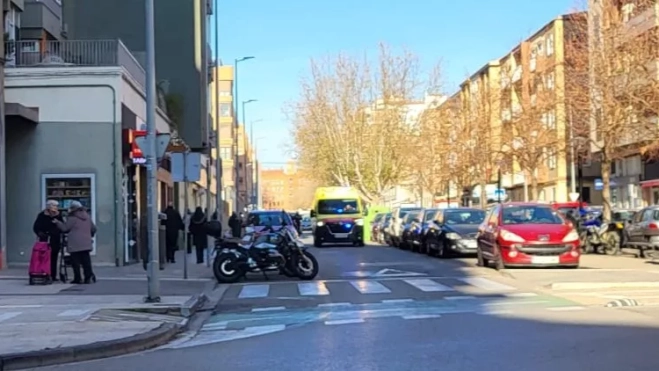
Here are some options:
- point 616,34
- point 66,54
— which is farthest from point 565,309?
point 616,34

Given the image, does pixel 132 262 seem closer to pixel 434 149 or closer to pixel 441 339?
pixel 441 339

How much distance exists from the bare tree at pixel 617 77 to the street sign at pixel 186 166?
18.7 m

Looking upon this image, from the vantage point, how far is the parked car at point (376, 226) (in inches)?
2072

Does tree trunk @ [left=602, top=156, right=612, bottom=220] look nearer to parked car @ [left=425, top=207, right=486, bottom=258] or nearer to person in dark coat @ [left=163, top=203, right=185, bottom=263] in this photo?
parked car @ [left=425, top=207, right=486, bottom=258]

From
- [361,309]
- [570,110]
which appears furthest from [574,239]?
[570,110]

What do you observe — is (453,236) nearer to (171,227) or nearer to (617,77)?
(171,227)

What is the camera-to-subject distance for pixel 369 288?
18734 mm

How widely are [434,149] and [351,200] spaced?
72.4 feet

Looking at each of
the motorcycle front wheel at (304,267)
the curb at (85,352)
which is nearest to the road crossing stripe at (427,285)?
the motorcycle front wheel at (304,267)

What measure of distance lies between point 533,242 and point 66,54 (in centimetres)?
1407

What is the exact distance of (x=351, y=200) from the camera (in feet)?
145

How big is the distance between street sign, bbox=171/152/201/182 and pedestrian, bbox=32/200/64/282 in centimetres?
268

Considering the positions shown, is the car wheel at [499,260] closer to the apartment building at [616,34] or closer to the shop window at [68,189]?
the shop window at [68,189]

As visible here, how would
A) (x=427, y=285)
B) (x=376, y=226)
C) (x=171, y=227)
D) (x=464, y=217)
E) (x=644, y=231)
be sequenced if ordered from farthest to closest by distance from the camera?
(x=376, y=226)
(x=464, y=217)
(x=644, y=231)
(x=171, y=227)
(x=427, y=285)
